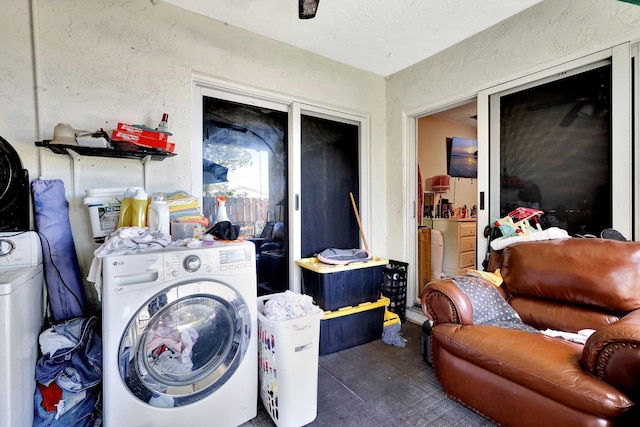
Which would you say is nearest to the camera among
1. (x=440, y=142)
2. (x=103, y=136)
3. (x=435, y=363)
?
(x=103, y=136)

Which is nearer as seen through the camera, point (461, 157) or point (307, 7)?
point (307, 7)

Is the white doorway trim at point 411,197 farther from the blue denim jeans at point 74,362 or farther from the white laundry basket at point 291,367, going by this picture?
the blue denim jeans at point 74,362

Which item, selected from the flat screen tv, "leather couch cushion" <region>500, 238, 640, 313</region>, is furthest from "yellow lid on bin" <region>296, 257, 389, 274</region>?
the flat screen tv

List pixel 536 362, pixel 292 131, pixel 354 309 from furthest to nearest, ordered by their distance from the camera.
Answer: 1. pixel 292 131
2. pixel 354 309
3. pixel 536 362

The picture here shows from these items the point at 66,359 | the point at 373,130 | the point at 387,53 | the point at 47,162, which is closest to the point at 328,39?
the point at 387,53

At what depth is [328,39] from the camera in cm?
237

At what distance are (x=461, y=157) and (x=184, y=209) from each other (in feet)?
13.3

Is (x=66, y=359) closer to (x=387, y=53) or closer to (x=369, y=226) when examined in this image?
(x=369, y=226)

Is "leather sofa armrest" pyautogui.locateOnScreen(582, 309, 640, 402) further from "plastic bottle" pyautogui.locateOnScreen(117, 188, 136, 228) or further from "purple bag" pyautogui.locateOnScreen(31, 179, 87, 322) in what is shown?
"purple bag" pyautogui.locateOnScreen(31, 179, 87, 322)

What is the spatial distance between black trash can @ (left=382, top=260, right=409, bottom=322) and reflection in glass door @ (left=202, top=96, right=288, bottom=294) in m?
1.03

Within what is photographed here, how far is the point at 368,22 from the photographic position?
214 centimetres

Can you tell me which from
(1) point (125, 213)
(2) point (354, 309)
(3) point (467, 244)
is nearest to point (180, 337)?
(1) point (125, 213)

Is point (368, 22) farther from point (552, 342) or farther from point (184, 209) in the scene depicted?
point (552, 342)

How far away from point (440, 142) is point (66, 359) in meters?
4.71
